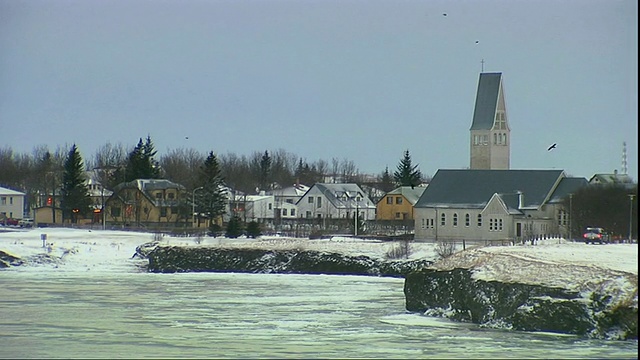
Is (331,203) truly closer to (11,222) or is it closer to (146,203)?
(146,203)

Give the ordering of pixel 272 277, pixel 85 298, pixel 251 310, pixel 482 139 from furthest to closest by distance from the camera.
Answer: pixel 482 139 → pixel 272 277 → pixel 85 298 → pixel 251 310

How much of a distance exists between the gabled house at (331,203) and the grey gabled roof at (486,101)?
2476cm

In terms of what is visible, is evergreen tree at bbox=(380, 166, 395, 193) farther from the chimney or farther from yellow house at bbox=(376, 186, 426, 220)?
the chimney

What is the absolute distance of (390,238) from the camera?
69.9m

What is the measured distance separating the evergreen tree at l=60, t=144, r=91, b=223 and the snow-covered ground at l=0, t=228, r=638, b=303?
16113 mm

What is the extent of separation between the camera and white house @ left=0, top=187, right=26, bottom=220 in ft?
317

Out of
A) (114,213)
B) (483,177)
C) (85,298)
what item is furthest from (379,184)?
(85,298)

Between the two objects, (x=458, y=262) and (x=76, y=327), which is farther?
(x=458, y=262)

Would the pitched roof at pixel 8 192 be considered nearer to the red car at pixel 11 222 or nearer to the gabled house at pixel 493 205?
the red car at pixel 11 222

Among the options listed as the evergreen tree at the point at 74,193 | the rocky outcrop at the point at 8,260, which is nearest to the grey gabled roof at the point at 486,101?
the evergreen tree at the point at 74,193

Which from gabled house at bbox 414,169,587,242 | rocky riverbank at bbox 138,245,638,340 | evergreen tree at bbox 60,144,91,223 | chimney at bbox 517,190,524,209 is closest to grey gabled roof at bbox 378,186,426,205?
gabled house at bbox 414,169,587,242

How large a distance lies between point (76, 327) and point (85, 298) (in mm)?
9019

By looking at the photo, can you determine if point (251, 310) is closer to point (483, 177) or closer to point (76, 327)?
point (76, 327)

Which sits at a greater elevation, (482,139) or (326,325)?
(482,139)
